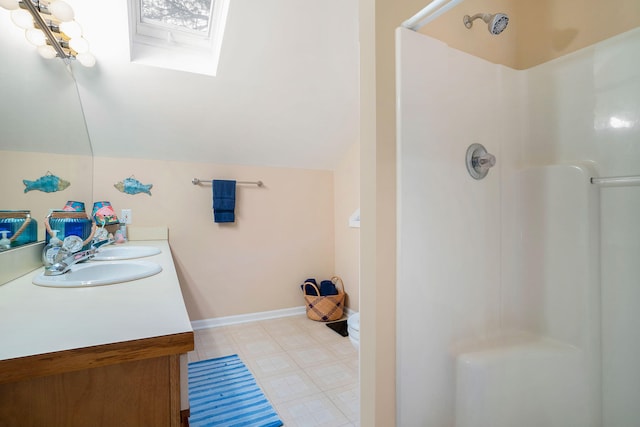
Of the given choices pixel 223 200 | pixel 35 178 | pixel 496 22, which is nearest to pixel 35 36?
pixel 35 178

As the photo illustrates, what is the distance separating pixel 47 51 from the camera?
1.52 m

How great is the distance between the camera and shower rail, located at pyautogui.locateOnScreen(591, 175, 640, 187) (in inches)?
39.0

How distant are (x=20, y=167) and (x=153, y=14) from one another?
1.53 meters

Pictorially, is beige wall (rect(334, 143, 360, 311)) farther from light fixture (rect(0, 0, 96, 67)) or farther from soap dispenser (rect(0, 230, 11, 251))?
soap dispenser (rect(0, 230, 11, 251))

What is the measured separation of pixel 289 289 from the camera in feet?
10.7

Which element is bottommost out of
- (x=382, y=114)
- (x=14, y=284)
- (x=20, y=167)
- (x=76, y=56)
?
(x=14, y=284)

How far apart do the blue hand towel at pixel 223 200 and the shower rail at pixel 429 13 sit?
2.26m

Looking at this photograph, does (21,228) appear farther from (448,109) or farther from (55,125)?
(448,109)

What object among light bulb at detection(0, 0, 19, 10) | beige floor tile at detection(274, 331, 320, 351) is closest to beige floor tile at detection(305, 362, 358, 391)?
beige floor tile at detection(274, 331, 320, 351)

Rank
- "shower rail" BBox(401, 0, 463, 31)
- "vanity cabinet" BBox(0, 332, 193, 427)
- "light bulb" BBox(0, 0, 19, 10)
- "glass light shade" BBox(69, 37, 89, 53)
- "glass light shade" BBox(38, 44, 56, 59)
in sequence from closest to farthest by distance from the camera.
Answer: "vanity cabinet" BBox(0, 332, 193, 427) < "shower rail" BBox(401, 0, 463, 31) < "light bulb" BBox(0, 0, 19, 10) < "glass light shade" BBox(38, 44, 56, 59) < "glass light shade" BBox(69, 37, 89, 53)

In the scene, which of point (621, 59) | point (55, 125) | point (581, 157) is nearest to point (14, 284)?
point (55, 125)

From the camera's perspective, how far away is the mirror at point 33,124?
45.4 inches

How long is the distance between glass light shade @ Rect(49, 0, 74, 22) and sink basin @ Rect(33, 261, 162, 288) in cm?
126

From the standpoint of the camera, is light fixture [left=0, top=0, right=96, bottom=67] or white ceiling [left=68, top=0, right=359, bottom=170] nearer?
light fixture [left=0, top=0, right=96, bottom=67]
